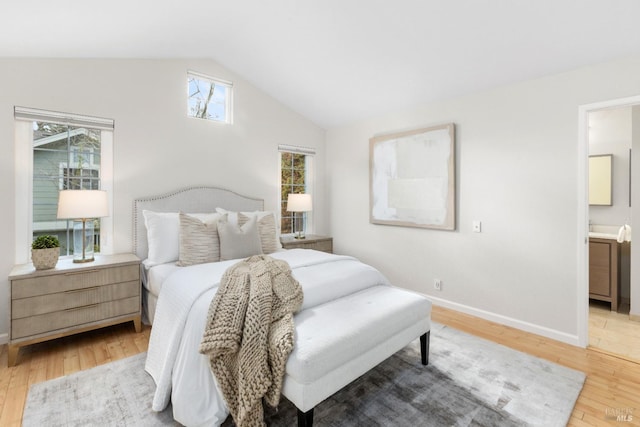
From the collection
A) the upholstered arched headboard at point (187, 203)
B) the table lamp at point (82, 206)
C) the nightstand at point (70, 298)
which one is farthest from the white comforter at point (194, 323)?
the upholstered arched headboard at point (187, 203)

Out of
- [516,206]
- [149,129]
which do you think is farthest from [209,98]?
[516,206]

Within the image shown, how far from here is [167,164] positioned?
3375mm

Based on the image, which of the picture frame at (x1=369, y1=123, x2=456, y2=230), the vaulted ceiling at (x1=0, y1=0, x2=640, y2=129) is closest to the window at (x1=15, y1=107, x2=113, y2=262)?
the vaulted ceiling at (x1=0, y1=0, x2=640, y2=129)

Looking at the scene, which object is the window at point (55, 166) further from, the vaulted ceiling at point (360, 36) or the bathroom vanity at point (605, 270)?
the bathroom vanity at point (605, 270)

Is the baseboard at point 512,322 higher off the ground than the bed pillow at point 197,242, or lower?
lower

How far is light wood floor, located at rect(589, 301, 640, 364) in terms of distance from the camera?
2.53 metres

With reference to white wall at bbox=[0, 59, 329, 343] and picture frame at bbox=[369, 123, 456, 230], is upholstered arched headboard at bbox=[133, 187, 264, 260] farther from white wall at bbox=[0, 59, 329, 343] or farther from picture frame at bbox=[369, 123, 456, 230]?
picture frame at bbox=[369, 123, 456, 230]

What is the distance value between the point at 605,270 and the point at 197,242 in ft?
14.1

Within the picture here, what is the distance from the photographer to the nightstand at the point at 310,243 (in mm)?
3969

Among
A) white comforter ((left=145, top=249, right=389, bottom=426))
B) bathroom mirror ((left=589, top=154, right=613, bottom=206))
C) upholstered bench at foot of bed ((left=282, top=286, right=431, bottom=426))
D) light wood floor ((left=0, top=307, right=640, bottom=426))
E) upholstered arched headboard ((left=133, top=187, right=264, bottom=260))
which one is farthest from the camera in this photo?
bathroom mirror ((left=589, top=154, right=613, bottom=206))

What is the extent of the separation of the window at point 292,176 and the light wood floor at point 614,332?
343cm

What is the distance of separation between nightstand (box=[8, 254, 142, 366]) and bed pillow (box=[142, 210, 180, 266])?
0.18 m

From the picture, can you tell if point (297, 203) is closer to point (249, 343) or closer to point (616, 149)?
point (249, 343)

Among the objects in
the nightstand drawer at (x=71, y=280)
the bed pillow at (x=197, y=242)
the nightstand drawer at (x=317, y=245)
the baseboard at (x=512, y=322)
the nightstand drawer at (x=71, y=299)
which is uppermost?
the bed pillow at (x=197, y=242)
